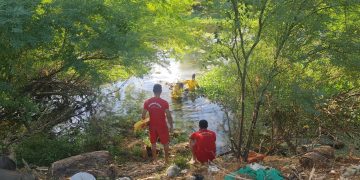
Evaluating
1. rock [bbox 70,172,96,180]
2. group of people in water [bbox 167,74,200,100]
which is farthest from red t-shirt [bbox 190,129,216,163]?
group of people in water [bbox 167,74,200,100]

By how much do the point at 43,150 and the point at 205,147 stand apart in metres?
4.11

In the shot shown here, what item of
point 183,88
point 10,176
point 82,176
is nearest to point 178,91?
point 183,88

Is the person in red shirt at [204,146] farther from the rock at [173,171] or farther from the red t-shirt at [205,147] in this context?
the rock at [173,171]

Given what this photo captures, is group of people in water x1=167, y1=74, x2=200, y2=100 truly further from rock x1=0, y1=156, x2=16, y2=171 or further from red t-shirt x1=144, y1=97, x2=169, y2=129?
rock x1=0, y1=156, x2=16, y2=171

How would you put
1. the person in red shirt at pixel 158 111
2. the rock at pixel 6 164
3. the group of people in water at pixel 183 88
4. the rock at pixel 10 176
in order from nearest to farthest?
the rock at pixel 10 176 < the rock at pixel 6 164 < the person in red shirt at pixel 158 111 < the group of people in water at pixel 183 88

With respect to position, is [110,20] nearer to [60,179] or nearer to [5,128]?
[60,179]

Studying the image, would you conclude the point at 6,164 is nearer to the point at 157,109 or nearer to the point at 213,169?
the point at 157,109

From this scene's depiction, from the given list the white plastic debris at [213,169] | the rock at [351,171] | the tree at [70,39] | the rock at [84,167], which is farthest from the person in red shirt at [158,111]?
the rock at [351,171]

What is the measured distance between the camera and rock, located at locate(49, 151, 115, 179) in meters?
7.71

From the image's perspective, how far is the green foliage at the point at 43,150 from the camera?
9.98 meters

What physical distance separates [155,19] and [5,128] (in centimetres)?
463

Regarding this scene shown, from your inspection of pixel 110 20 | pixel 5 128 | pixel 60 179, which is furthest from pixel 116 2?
pixel 5 128

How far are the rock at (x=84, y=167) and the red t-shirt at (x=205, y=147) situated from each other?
69.4 inches

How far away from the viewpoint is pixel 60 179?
761 centimetres
